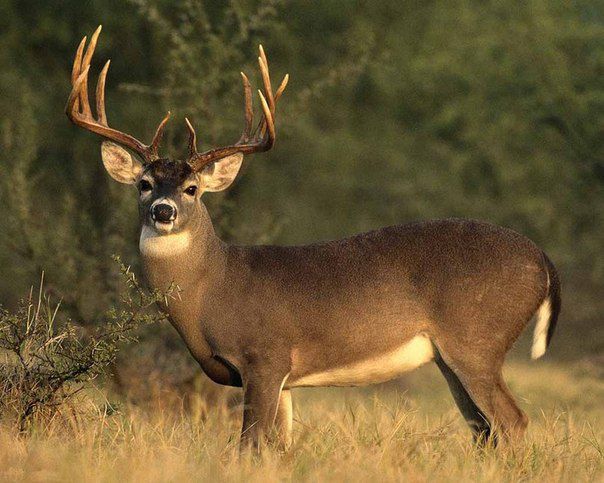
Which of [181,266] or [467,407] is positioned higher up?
[181,266]

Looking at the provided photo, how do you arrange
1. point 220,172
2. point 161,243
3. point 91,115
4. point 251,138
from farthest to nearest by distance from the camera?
1. point 251,138
2. point 220,172
3. point 91,115
4. point 161,243

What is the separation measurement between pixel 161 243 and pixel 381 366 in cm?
131

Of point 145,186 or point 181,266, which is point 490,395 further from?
point 145,186

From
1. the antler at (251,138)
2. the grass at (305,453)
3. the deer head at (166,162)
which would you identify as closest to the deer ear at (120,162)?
the deer head at (166,162)

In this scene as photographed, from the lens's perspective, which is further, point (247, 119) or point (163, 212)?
point (247, 119)

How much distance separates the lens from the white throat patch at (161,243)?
23.0 ft

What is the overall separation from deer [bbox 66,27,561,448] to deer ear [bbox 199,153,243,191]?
0.20 m

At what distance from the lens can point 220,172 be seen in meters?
7.46

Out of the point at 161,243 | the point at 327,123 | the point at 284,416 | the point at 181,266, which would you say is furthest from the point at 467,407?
the point at 327,123

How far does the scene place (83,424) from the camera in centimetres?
652

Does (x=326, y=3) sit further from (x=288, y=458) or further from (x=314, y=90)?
(x=288, y=458)

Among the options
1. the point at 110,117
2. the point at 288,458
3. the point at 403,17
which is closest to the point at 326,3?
the point at 403,17

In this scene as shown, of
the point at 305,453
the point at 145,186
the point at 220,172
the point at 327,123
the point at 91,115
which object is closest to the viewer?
the point at 305,453

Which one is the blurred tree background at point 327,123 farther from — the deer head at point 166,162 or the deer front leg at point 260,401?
the deer front leg at point 260,401
